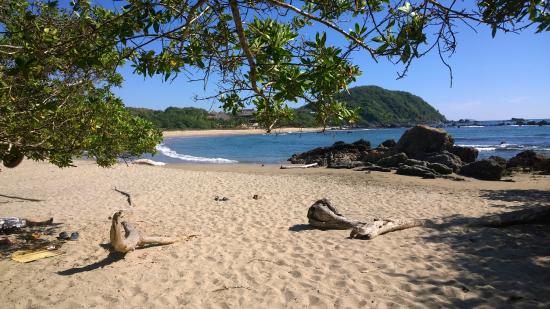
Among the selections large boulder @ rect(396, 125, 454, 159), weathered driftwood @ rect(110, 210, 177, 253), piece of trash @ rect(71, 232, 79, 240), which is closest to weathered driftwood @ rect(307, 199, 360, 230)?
weathered driftwood @ rect(110, 210, 177, 253)

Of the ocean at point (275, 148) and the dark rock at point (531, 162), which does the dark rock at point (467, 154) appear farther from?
the ocean at point (275, 148)

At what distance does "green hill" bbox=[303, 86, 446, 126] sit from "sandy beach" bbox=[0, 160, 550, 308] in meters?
88.0

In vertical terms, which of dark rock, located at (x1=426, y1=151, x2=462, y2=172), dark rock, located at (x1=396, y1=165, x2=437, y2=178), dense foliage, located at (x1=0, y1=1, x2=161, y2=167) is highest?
dense foliage, located at (x1=0, y1=1, x2=161, y2=167)

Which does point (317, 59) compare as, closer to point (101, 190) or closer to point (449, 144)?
point (101, 190)

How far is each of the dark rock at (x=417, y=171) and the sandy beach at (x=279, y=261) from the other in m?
5.19

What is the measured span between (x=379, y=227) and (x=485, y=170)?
38.3 ft

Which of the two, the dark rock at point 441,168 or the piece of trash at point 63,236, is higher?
the dark rock at point 441,168

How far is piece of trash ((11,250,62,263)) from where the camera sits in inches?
238

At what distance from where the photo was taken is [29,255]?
6.18m

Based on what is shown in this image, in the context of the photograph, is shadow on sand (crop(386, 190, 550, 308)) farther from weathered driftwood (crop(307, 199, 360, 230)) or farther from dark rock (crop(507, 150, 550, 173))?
dark rock (crop(507, 150, 550, 173))

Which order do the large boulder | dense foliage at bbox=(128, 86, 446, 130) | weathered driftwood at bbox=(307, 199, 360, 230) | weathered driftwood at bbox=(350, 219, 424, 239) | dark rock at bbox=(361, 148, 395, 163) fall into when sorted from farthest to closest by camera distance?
dense foliage at bbox=(128, 86, 446, 130)
the large boulder
dark rock at bbox=(361, 148, 395, 163)
weathered driftwood at bbox=(307, 199, 360, 230)
weathered driftwood at bbox=(350, 219, 424, 239)

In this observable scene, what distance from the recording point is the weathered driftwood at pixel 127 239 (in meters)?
5.79

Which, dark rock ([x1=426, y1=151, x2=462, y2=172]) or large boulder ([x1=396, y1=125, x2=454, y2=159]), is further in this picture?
large boulder ([x1=396, y1=125, x2=454, y2=159])

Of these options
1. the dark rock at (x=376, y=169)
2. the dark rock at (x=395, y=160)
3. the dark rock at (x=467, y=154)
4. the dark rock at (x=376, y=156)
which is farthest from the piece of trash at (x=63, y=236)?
the dark rock at (x=467, y=154)
